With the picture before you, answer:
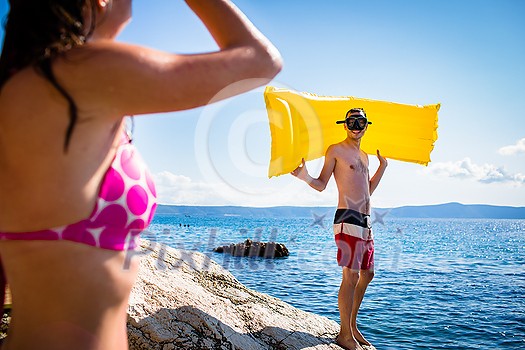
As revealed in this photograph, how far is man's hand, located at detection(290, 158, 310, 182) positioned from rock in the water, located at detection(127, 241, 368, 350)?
1.48 meters

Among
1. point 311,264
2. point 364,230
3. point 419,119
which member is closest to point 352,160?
point 364,230

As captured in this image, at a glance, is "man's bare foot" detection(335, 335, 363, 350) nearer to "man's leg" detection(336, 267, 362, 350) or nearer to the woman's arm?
"man's leg" detection(336, 267, 362, 350)

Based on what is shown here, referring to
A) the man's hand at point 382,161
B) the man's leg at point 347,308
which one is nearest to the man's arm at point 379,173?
the man's hand at point 382,161

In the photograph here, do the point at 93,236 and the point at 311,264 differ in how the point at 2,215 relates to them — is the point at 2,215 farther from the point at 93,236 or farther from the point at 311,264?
the point at 311,264

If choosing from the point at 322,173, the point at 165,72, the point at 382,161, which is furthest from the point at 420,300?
the point at 165,72

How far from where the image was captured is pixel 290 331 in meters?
4.54

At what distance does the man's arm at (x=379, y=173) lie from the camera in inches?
232

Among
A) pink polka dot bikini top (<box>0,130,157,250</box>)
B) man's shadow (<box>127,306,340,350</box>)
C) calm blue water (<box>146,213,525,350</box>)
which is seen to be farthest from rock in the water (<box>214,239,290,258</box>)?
pink polka dot bikini top (<box>0,130,157,250</box>)

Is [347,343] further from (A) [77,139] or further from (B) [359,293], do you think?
(A) [77,139]

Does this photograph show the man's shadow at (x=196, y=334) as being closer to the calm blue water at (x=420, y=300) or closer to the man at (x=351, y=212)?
the man at (x=351, y=212)

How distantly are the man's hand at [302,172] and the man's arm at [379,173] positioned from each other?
1127 mm

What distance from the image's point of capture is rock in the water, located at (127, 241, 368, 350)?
3.60 metres

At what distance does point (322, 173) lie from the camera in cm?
555

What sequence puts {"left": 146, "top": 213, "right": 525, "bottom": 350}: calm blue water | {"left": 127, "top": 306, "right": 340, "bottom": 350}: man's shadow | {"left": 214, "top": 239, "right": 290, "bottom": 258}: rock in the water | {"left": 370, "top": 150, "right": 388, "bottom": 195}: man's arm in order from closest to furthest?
{"left": 127, "top": 306, "right": 340, "bottom": 350}: man's shadow, {"left": 370, "top": 150, "right": 388, "bottom": 195}: man's arm, {"left": 146, "top": 213, "right": 525, "bottom": 350}: calm blue water, {"left": 214, "top": 239, "right": 290, "bottom": 258}: rock in the water
